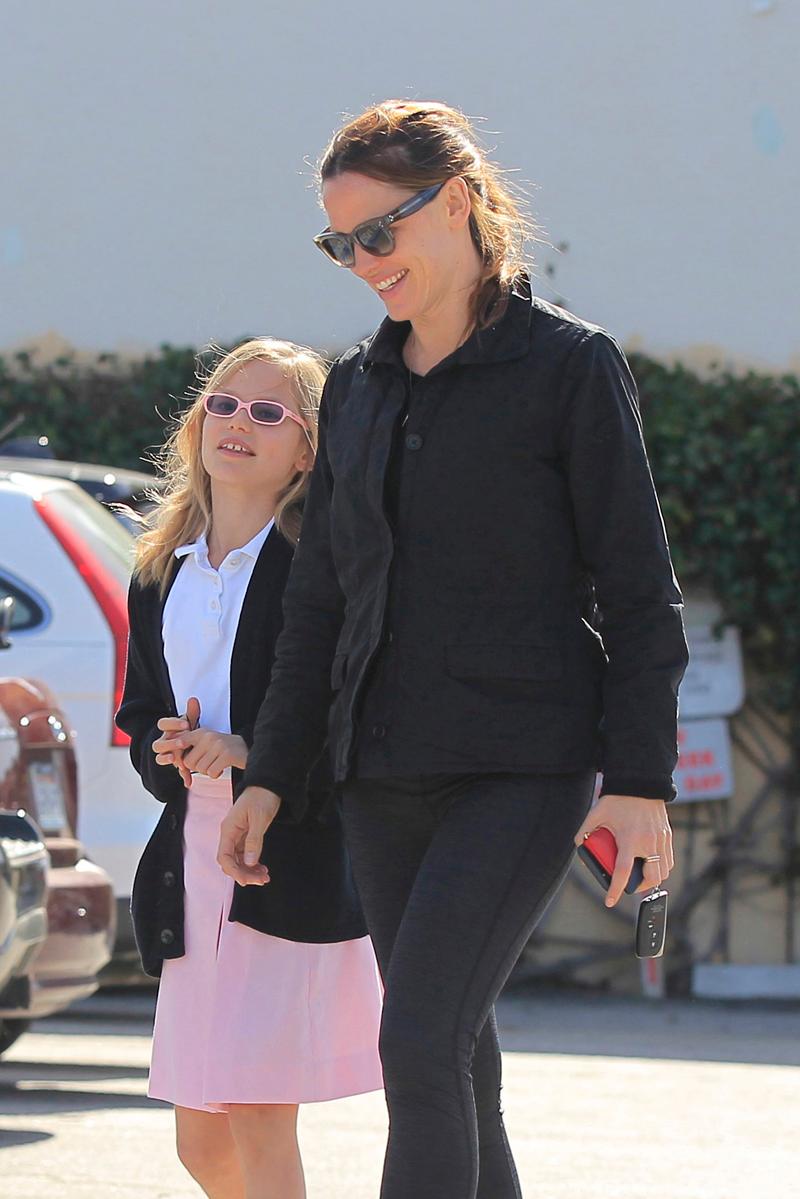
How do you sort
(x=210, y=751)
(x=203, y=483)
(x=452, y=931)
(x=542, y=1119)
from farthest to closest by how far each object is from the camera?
(x=542, y=1119) < (x=203, y=483) < (x=210, y=751) < (x=452, y=931)

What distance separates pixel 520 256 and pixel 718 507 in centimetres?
735

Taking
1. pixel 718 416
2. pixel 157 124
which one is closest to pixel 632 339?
pixel 718 416

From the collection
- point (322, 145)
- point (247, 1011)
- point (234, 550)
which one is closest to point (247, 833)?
point (247, 1011)

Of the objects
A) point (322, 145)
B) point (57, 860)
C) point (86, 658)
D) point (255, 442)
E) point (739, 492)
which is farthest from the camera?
point (322, 145)

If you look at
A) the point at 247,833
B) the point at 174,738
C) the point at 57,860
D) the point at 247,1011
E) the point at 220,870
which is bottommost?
the point at 57,860

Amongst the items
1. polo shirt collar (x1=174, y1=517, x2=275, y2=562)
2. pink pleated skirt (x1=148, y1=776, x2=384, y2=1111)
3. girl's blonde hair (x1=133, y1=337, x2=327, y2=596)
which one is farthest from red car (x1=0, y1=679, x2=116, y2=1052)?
pink pleated skirt (x1=148, y1=776, x2=384, y2=1111)

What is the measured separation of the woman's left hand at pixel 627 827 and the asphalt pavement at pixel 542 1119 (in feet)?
6.48

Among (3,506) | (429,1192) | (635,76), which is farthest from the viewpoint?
(635,76)

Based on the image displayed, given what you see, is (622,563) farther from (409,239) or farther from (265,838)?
(265,838)

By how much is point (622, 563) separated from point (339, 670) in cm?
46

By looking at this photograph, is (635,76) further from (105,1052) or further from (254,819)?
(254,819)

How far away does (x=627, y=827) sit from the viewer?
2797 millimetres

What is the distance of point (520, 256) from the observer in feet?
10.3

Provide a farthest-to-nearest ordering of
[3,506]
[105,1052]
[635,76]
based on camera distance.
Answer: [635,76], [105,1052], [3,506]
